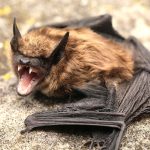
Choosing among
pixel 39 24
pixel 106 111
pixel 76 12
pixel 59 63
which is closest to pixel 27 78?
pixel 59 63

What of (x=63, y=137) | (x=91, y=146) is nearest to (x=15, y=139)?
(x=63, y=137)

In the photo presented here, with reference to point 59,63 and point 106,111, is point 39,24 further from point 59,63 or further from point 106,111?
point 106,111

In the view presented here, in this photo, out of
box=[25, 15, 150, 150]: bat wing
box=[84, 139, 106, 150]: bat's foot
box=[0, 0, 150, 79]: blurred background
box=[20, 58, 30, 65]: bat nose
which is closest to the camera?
box=[84, 139, 106, 150]: bat's foot

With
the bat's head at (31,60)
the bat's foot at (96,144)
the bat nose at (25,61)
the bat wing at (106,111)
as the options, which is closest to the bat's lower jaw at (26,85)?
the bat's head at (31,60)

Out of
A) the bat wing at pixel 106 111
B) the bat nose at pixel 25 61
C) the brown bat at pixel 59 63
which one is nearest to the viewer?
the bat wing at pixel 106 111

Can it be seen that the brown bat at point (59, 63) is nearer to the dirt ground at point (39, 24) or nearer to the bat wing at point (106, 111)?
the bat wing at point (106, 111)

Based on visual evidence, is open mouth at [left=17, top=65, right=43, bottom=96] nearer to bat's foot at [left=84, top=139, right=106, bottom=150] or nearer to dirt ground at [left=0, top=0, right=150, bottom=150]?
dirt ground at [left=0, top=0, right=150, bottom=150]

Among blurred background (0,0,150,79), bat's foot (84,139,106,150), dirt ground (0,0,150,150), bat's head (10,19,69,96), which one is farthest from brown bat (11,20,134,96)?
blurred background (0,0,150,79)

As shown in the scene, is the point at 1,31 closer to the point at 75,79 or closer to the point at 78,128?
the point at 75,79
